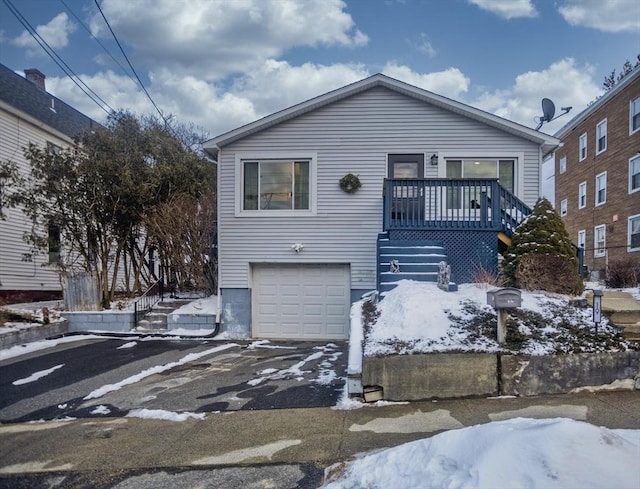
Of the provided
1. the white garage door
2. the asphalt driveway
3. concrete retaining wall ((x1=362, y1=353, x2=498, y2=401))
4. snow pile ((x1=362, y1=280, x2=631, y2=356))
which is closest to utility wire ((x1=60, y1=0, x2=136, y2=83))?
the white garage door

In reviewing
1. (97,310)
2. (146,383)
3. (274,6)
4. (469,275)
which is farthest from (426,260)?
(274,6)

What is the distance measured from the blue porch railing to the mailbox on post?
4320 millimetres

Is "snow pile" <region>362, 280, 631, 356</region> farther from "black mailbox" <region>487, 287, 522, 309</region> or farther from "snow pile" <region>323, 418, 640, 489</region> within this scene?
"snow pile" <region>323, 418, 640, 489</region>

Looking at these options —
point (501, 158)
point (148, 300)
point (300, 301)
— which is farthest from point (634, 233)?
point (148, 300)

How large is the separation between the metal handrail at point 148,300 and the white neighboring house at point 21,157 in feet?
8.92

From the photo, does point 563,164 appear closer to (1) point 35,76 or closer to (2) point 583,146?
(2) point 583,146

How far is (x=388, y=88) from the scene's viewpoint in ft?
35.2

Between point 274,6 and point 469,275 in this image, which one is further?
point 274,6

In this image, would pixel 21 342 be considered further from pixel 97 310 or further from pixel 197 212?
pixel 197 212

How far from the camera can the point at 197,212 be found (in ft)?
38.0

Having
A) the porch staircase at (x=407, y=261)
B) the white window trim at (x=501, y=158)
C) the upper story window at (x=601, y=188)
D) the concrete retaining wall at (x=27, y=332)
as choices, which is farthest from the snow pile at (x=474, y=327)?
the upper story window at (x=601, y=188)

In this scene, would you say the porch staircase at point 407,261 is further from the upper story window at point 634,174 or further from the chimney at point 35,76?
the chimney at point 35,76

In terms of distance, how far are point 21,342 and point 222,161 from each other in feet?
19.3

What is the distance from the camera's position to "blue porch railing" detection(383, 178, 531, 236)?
922cm
